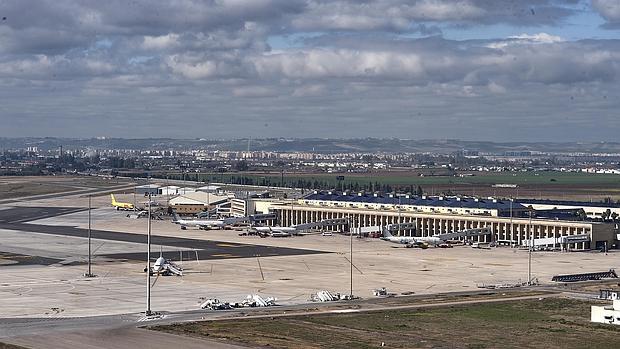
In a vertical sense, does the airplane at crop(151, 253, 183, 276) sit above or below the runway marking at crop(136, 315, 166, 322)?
below

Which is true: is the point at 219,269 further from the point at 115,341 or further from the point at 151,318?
the point at 115,341

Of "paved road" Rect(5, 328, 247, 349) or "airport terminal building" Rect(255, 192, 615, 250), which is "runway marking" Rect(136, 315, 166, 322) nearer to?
"paved road" Rect(5, 328, 247, 349)

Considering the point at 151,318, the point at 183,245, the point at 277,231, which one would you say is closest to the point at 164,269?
the point at 151,318

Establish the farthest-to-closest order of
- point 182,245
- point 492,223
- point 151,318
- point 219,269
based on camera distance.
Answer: point 492,223 → point 182,245 → point 219,269 → point 151,318

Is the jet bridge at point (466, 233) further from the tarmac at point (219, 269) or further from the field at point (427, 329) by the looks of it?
the field at point (427, 329)

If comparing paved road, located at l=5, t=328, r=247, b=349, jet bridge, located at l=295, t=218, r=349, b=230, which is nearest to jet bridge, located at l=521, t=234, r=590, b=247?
jet bridge, located at l=295, t=218, r=349, b=230

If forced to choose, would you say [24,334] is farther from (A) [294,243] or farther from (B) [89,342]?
(A) [294,243]
